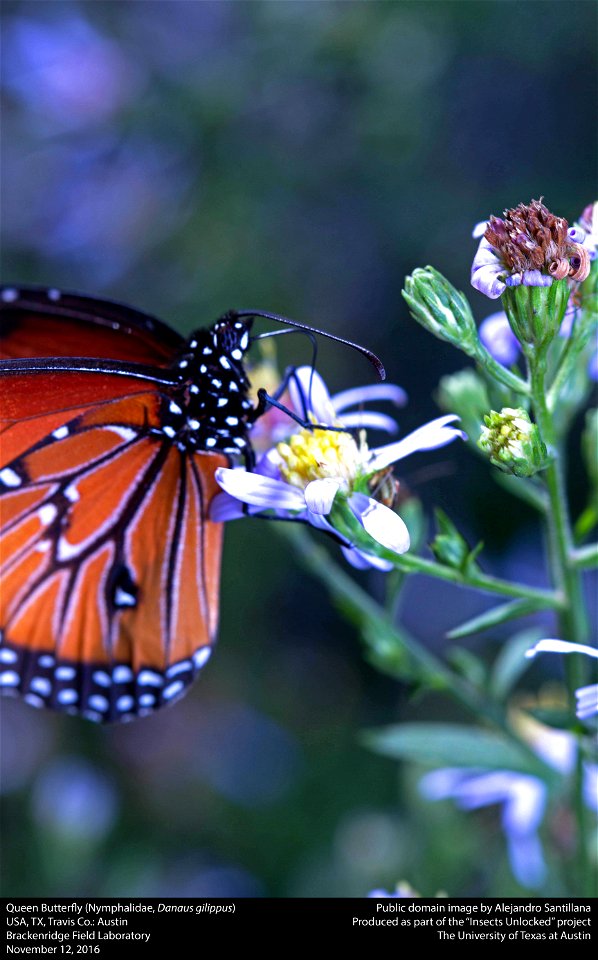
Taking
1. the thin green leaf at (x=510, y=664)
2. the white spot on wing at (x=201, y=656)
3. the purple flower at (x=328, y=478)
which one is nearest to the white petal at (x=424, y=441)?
the purple flower at (x=328, y=478)

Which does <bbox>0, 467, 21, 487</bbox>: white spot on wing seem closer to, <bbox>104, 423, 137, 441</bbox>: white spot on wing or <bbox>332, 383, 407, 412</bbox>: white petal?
<bbox>104, 423, 137, 441</bbox>: white spot on wing

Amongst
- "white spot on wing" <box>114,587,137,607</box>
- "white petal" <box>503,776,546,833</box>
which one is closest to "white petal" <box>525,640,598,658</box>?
"white petal" <box>503,776,546,833</box>

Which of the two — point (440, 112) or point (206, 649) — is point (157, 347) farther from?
point (440, 112)

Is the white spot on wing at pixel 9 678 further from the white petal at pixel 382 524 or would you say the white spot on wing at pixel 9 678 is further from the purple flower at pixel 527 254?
the purple flower at pixel 527 254

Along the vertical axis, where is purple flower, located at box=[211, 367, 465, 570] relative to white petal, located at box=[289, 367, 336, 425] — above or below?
below

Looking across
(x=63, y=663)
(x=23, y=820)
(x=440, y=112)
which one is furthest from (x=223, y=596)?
(x=440, y=112)
